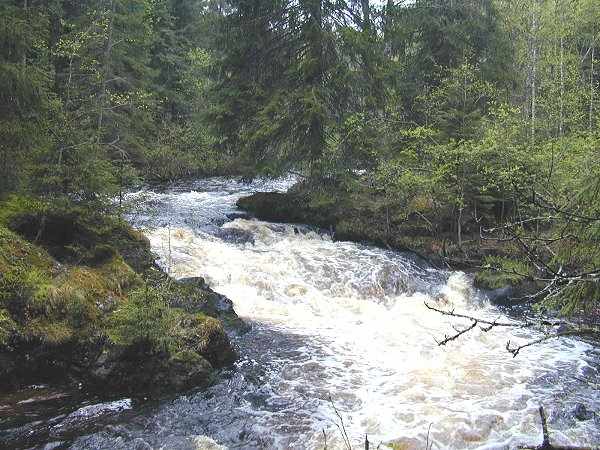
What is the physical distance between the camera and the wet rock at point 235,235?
49.3ft

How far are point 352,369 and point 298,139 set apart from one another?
39.3 ft

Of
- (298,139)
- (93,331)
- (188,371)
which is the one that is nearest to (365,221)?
(298,139)

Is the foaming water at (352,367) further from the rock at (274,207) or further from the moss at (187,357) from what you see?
the rock at (274,207)

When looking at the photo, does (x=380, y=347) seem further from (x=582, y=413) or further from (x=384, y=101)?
(x=384, y=101)

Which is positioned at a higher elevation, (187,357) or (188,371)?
(187,357)

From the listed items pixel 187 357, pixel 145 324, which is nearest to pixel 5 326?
pixel 145 324

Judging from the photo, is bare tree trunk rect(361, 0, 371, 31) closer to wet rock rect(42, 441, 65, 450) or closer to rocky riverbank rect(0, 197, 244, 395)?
rocky riverbank rect(0, 197, 244, 395)

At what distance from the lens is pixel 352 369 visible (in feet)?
26.8

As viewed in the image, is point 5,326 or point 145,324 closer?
point 5,326

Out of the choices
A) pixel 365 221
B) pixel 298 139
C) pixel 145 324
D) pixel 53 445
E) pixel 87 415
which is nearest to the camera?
pixel 53 445

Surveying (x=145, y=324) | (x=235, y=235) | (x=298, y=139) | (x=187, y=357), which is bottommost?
(x=187, y=357)

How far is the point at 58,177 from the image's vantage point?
30.1 feet

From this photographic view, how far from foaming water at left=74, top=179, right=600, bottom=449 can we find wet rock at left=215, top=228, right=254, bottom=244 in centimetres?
Result: 12

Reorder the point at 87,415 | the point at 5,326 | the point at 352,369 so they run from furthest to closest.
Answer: the point at 352,369 < the point at 5,326 < the point at 87,415
